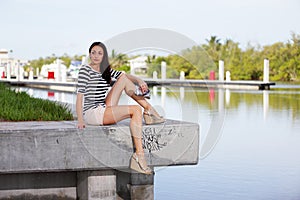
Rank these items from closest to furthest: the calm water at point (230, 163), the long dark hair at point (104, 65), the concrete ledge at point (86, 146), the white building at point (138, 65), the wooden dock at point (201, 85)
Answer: the concrete ledge at point (86, 146), the long dark hair at point (104, 65), the white building at point (138, 65), the calm water at point (230, 163), the wooden dock at point (201, 85)

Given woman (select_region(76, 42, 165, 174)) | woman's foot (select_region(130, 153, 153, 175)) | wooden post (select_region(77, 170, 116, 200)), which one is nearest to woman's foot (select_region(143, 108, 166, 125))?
woman (select_region(76, 42, 165, 174))

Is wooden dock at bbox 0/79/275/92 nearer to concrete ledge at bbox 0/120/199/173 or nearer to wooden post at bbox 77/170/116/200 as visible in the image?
concrete ledge at bbox 0/120/199/173

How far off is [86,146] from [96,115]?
0.37m

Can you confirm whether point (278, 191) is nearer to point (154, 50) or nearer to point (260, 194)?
point (260, 194)

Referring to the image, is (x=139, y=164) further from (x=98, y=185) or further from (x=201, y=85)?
(x=201, y=85)

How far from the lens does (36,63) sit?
7438cm

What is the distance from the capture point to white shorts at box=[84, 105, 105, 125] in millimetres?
5930

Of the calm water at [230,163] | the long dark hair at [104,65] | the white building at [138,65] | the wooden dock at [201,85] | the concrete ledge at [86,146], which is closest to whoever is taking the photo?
the concrete ledge at [86,146]

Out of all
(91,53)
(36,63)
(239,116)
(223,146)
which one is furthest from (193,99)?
(36,63)

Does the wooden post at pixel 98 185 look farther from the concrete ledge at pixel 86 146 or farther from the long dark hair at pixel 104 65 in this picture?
the long dark hair at pixel 104 65

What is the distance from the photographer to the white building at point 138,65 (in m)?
6.26

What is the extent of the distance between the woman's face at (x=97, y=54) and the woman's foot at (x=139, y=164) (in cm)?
101

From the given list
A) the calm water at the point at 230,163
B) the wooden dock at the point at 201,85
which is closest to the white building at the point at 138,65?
the calm water at the point at 230,163

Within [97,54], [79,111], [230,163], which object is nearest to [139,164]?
[79,111]
